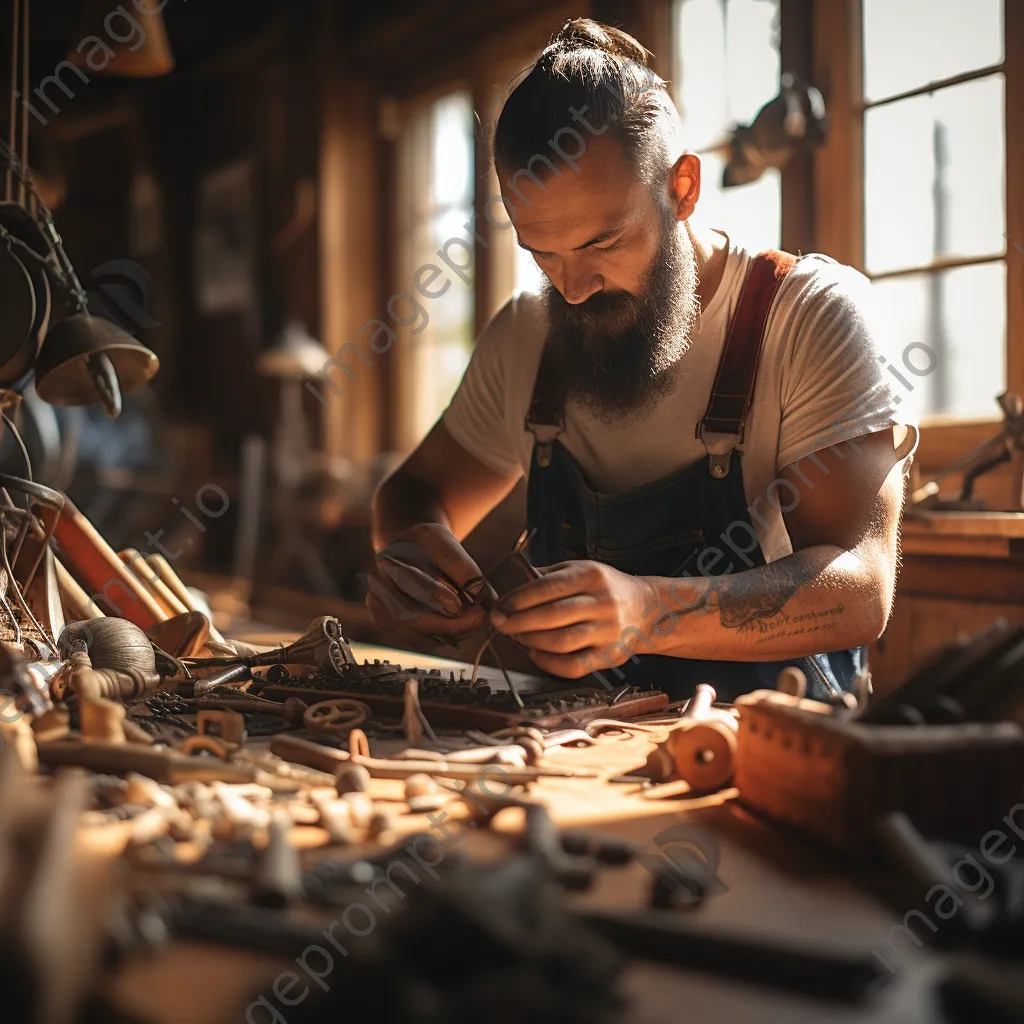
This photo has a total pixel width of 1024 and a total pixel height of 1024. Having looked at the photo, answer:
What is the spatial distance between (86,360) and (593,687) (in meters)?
1.12

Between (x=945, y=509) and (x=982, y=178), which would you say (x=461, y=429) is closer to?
(x=945, y=509)

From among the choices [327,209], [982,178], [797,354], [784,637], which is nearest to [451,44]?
[327,209]

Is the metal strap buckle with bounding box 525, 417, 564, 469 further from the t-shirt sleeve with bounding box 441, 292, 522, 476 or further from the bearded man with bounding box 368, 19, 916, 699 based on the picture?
the t-shirt sleeve with bounding box 441, 292, 522, 476

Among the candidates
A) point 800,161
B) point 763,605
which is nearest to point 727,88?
point 800,161

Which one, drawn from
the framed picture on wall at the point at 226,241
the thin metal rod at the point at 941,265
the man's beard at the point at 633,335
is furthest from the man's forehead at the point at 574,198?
the framed picture on wall at the point at 226,241

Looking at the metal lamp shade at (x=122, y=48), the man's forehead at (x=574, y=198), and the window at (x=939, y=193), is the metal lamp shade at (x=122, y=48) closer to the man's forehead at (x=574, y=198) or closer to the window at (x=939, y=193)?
the man's forehead at (x=574, y=198)

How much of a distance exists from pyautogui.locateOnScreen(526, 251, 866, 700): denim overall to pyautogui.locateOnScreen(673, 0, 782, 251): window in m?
2.08

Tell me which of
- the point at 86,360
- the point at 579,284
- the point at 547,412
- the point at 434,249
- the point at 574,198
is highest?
the point at 434,249

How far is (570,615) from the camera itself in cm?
160

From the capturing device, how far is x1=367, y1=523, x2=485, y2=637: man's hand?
1790mm

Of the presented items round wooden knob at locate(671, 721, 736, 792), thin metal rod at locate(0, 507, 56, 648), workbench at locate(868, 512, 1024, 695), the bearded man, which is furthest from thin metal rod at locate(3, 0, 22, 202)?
workbench at locate(868, 512, 1024, 695)

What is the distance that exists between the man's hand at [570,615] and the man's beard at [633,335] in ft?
2.47

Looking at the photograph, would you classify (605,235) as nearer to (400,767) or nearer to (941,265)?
(400,767)

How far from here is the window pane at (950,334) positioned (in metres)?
3.48
